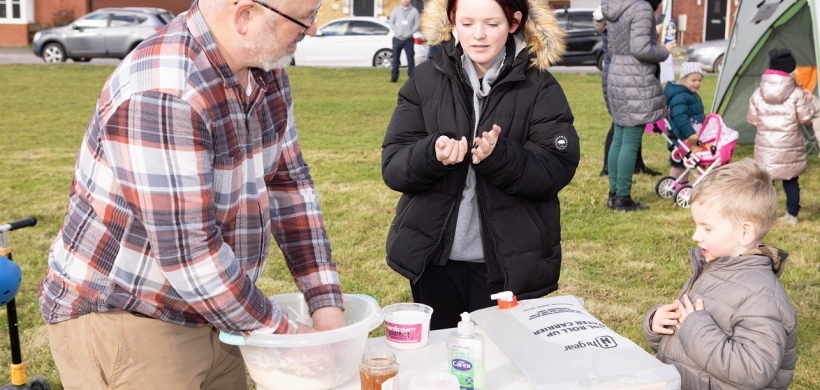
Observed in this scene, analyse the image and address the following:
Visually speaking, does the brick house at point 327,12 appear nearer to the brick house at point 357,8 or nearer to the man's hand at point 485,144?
the brick house at point 357,8

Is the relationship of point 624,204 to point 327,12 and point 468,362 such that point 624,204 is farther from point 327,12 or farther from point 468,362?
point 327,12

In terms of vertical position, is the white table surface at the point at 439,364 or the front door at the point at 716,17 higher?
the front door at the point at 716,17

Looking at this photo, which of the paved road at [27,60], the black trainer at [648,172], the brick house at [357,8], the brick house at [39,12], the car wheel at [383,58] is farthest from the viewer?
the brick house at [357,8]

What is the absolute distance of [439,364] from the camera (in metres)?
2.31

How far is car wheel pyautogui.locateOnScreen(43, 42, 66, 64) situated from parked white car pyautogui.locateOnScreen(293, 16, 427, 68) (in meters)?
5.69

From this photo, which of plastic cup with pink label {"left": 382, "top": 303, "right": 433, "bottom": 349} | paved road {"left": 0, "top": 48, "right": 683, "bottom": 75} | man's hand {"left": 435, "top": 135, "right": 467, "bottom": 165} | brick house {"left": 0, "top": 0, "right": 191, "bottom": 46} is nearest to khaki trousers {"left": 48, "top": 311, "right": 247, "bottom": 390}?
plastic cup with pink label {"left": 382, "top": 303, "right": 433, "bottom": 349}

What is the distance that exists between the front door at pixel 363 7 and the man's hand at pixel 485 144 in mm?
29781

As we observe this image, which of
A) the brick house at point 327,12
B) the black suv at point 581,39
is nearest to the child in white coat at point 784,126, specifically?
the black suv at point 581,39

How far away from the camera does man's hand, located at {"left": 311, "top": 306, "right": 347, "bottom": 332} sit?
7.31 ft

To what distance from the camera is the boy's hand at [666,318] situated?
2.49 m

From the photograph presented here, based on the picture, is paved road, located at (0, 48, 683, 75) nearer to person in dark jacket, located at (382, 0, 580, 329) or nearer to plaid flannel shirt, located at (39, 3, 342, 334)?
person in dark jacket, located at (382, 0, 580, 329)

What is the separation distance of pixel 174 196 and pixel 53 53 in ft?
67.9

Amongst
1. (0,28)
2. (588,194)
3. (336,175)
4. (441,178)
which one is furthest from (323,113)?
(0,28)

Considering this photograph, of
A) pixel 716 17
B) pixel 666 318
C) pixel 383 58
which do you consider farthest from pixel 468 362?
pixel 716 17
